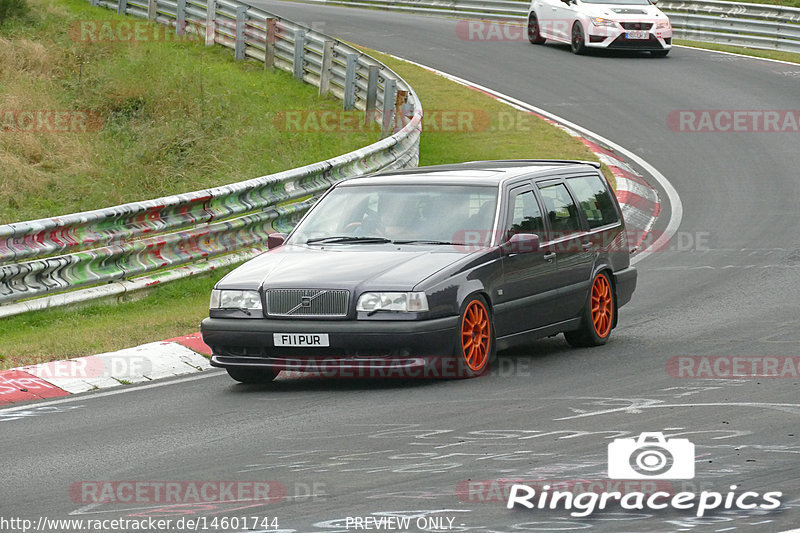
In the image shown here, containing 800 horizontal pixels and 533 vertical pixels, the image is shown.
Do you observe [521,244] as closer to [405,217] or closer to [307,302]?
[405,217]

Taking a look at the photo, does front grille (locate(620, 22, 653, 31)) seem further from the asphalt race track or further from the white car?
the asphalt race track

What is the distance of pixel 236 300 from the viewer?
973cm

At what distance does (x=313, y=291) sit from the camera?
31.1 ft

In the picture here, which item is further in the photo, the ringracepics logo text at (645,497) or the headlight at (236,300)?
the headlight at (236,300)

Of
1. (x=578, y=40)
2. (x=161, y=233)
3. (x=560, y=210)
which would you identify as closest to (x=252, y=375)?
(x=560, y=210)

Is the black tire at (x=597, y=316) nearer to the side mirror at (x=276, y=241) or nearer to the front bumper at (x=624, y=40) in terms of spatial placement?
the side mirror at (x=276, y=241)

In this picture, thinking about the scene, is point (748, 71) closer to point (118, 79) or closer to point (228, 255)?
point (118, 79)

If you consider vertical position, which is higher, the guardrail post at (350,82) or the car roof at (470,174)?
the car roof at (470,174)

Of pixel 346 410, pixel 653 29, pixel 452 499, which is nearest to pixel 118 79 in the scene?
pixel 653 29

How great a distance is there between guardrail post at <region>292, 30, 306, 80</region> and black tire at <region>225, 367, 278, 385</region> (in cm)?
1672

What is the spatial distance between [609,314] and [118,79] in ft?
50.1

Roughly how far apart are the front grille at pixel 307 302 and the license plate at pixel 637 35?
2353 cm

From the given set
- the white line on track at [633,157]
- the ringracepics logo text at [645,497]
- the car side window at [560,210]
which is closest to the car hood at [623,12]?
the white line on track at [633,157]

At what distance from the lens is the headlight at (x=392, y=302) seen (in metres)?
9.36
